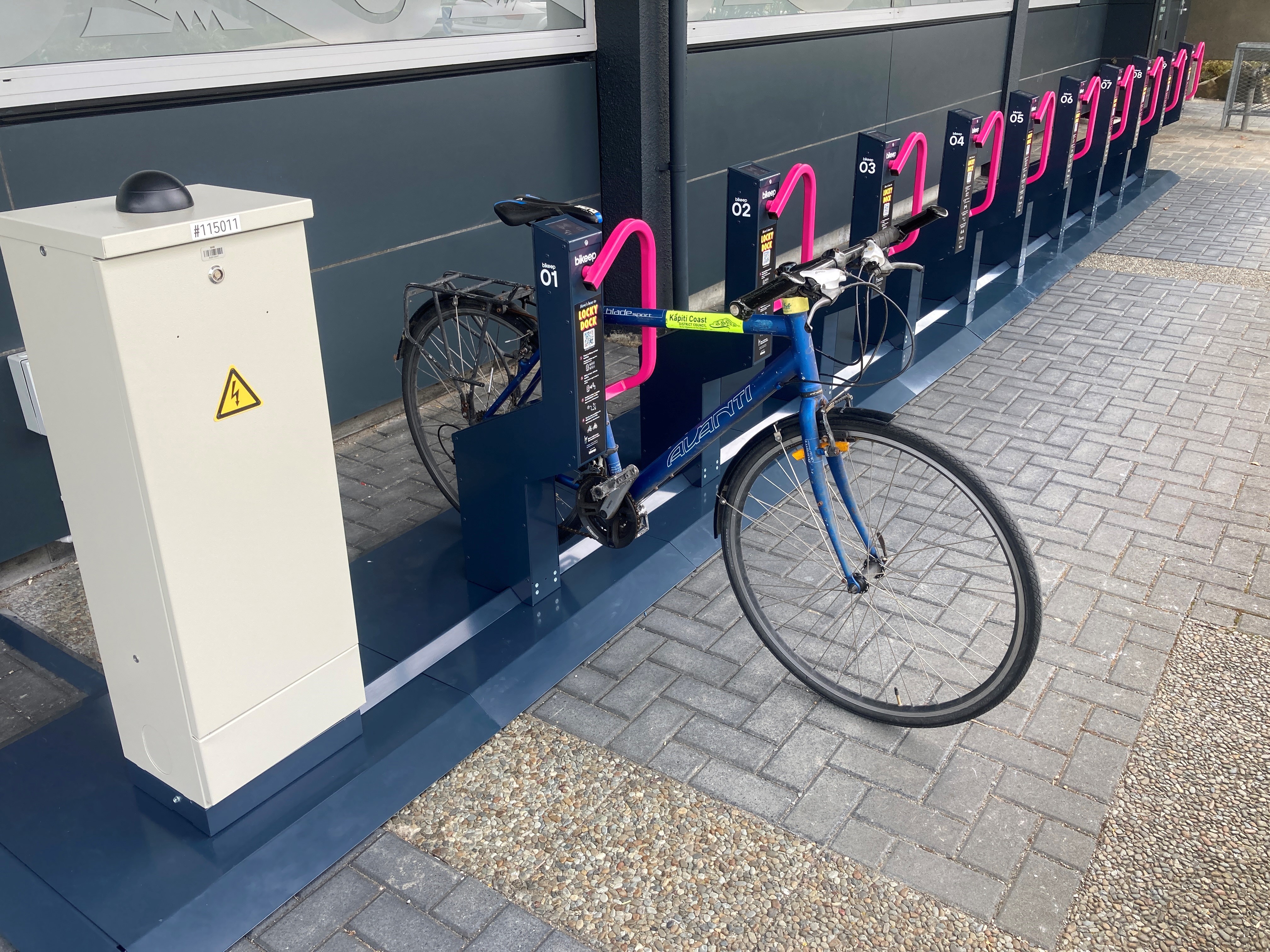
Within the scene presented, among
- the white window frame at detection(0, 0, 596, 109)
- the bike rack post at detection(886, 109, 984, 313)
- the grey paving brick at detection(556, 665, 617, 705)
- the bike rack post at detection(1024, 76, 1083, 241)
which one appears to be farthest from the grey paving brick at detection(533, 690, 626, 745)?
the bike rack post at detection(1024, 76, 1083, 241)

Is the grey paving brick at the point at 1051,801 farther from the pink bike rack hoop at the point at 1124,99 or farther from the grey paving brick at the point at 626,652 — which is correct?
the pink bike rack hoop at the point at 1124,99

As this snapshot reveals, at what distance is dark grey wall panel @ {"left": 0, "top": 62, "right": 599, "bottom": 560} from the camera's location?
3578 millimetres

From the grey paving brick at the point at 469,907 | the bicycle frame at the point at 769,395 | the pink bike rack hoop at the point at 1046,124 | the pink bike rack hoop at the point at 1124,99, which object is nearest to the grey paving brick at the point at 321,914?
the grey paving brick at the point at 469,907

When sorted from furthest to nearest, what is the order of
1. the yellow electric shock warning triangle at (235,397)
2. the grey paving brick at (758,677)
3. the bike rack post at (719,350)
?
the bike rack post at (719,350), the grey paving brick at (758,677), the yellow electric shock warning triangle at (235,397)

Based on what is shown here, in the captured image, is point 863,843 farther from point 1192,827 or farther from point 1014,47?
point 1014,47

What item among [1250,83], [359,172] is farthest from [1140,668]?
[1250,83]

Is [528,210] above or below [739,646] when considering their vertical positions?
above

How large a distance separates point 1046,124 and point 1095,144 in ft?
3.18

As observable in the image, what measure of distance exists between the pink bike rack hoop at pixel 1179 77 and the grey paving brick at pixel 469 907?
9.84 meters

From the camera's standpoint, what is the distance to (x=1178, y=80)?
9625 mm

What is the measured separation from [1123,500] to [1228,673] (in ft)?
3.75

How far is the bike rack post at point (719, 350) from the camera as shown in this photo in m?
3.71

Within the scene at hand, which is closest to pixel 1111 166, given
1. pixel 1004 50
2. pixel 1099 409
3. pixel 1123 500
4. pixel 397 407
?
pixel 1004 50

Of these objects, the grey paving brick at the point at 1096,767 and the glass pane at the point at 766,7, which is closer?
the grey paving brick at the point at 1096,767
